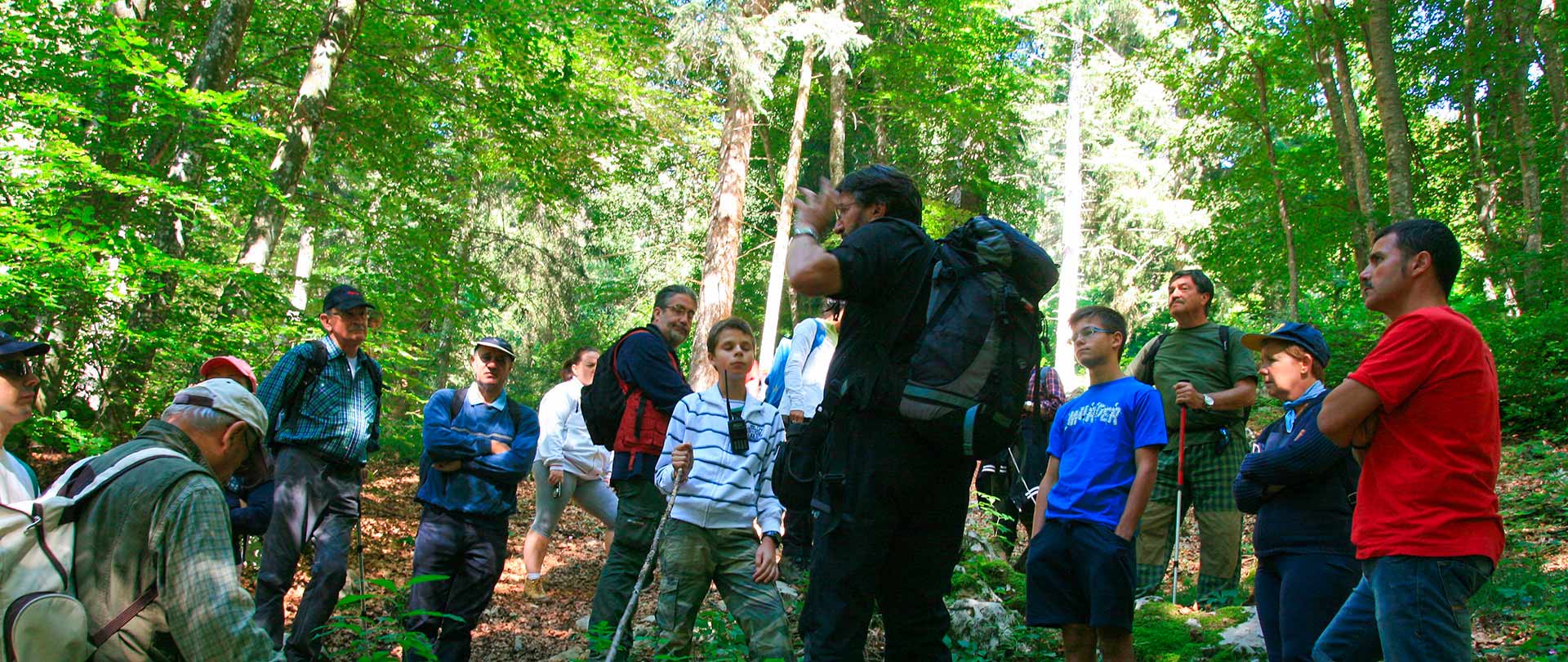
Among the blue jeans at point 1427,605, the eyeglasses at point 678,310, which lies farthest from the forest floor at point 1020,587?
the blue jeans at point 1427,605

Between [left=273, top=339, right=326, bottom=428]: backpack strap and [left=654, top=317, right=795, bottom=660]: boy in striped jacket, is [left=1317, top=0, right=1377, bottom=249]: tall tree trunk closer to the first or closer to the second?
[left=654, top=317, right=795, bottom=660]: boy in striped jacket

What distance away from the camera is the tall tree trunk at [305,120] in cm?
962

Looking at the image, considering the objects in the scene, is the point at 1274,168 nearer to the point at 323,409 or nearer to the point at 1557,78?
the point at 1557,78

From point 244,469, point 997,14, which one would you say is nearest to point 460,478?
point 244,469

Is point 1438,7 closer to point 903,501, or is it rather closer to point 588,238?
point 903,501

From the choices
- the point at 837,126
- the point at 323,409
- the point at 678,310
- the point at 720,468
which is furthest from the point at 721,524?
the point at 837,126

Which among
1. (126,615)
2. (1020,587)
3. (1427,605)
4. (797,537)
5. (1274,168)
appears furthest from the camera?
(1274,168)

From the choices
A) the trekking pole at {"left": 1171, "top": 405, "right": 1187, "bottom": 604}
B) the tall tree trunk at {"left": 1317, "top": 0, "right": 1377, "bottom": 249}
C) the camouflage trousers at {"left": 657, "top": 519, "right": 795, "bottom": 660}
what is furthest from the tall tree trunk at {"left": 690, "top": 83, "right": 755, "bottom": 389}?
the camouflage trousers at {"left": 657, "top": 519, "right": 795, "bottom": 660}

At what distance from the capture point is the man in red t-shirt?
2725mm

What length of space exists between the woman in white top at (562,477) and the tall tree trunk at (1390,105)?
8504mm

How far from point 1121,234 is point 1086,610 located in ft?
81.8

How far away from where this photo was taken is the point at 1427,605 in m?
2.72

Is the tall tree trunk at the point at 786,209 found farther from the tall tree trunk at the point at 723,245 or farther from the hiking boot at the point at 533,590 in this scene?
the hiking boot at the point at 533,590

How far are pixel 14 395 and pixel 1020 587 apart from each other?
557 centimetres
